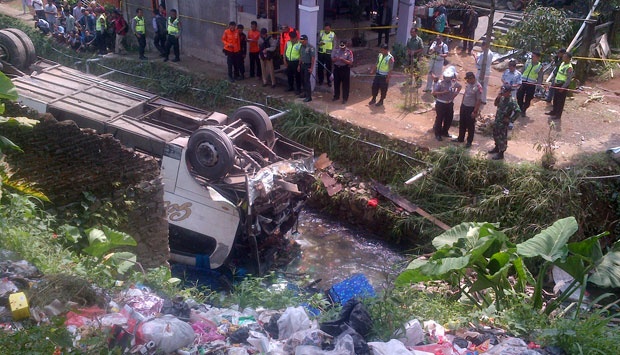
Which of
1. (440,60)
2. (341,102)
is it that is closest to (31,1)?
(341,102)

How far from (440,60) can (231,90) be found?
4737 mm

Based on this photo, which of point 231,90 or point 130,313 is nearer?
point 130,313

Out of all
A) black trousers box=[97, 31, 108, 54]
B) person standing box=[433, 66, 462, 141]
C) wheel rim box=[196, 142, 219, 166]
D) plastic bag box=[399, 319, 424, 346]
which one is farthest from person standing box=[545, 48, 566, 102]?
black trousers box=[97, 31, 108, 54]

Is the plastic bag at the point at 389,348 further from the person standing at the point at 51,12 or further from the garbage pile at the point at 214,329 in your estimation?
the person standing at the point at 51,12

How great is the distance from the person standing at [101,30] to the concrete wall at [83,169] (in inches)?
427

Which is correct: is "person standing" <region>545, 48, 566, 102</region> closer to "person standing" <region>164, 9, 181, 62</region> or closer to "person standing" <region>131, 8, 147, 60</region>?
"person standing" <region>164, 9, 181, 62</region>

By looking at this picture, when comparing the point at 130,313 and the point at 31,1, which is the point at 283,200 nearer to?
the point at 130,313

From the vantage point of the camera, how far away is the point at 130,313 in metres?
4.96

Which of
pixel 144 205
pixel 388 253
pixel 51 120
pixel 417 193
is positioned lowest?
pixel 388 253

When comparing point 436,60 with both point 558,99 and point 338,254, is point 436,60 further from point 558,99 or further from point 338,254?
point 338,254

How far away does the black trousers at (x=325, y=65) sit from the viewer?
43.9 ft

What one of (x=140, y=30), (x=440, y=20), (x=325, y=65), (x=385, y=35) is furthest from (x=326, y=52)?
(x=140, y=30)

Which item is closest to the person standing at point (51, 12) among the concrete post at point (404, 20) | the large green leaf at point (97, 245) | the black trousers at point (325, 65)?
the black trousers at point (325, 65)

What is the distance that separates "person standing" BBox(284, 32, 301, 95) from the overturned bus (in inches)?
127
